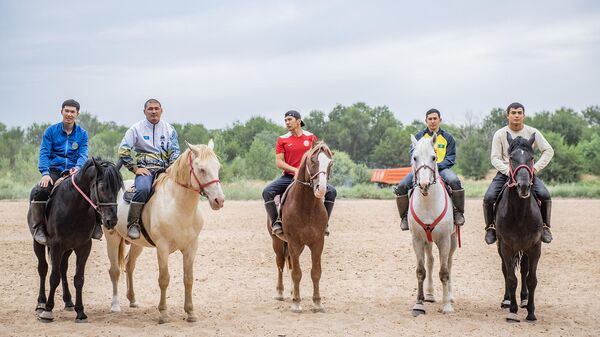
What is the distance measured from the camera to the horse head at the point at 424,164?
322 inches

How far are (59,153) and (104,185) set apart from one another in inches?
56.1

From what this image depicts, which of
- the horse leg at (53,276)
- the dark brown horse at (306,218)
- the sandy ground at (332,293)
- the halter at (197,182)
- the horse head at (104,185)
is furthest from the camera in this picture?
the dark brown horse at (306,218)

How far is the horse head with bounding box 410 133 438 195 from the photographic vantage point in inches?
322

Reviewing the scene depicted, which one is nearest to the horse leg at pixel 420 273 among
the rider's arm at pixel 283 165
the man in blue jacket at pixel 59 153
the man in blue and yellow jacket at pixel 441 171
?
the man in blue and yellow jacket at pixel 441 171

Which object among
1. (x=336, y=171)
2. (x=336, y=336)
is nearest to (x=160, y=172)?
(x=336, y=336)

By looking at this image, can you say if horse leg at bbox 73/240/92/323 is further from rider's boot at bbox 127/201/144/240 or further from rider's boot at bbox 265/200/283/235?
rider's boot at bbox 265/200/283/235

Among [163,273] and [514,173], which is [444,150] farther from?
[163,273]

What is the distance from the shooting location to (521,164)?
789 centimetres

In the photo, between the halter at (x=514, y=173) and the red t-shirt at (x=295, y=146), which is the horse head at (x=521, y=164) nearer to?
the halter at (x=514, y=173)

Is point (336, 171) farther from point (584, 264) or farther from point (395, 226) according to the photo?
point (584, 264)

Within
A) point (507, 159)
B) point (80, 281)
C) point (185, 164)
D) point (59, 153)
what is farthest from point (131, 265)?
point (507, 159)

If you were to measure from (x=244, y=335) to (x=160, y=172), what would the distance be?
2.63 metres

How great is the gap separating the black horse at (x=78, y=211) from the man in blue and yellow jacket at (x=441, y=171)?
3.98m

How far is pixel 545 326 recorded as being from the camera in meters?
8.00
